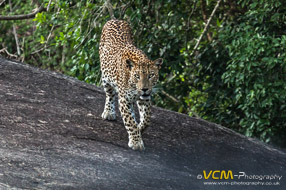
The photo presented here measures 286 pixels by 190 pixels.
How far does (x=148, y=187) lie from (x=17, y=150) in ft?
5.49

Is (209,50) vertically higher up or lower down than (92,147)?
higher up

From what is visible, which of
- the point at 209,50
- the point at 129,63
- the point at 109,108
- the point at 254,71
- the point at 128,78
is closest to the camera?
the point at 129,63

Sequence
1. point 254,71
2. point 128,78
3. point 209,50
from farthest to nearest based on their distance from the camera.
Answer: point 209,50, point 254,71, point 128,78

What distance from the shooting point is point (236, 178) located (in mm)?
7656

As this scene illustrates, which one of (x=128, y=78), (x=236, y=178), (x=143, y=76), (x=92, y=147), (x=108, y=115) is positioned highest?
(x=143, y=76)

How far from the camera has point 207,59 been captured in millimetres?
12188

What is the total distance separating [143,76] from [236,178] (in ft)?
6.21

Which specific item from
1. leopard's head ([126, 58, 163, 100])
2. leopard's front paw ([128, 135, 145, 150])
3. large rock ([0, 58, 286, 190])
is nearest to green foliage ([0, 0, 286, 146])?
large rock ([0, 58, 286, 190])

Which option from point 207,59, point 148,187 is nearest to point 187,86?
point 207,59

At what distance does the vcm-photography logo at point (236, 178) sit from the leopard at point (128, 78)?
38.9 inches

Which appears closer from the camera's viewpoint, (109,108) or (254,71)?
(109,108)

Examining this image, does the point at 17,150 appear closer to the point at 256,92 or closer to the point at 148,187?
the point at 148,187

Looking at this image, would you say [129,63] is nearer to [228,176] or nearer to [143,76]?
[143,76]

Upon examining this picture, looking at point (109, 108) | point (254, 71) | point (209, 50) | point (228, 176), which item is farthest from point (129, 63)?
point (209, 50)
